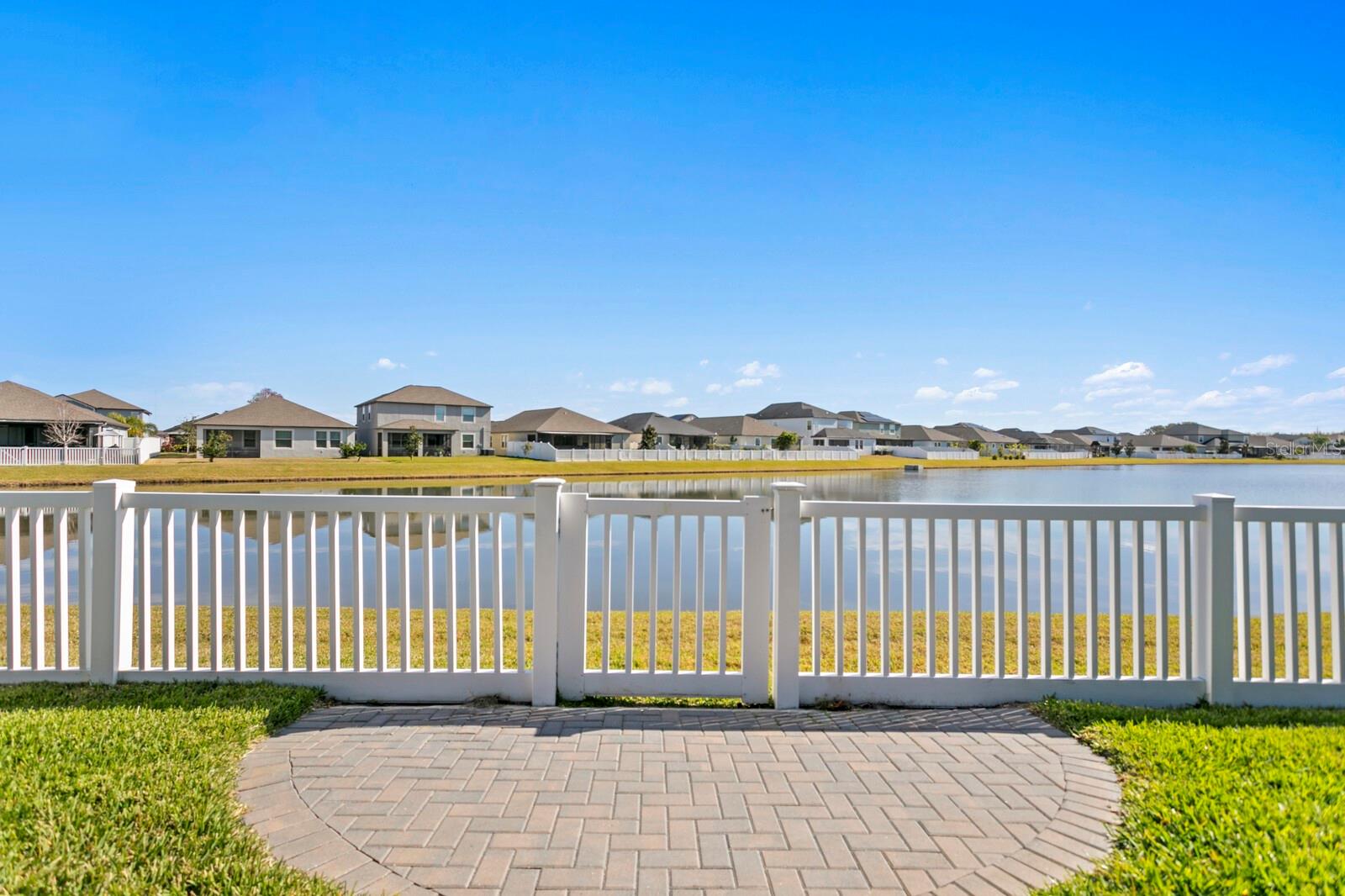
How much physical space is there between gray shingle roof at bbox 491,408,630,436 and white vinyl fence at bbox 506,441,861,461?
2.38 m

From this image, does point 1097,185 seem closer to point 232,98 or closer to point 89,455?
point 232,98

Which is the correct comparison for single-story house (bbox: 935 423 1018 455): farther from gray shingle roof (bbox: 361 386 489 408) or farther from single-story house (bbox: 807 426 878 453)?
gray shingle roof (bbox: 361 386 489 408)

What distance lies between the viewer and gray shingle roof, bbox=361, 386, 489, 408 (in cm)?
5375

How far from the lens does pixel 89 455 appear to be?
111 ft

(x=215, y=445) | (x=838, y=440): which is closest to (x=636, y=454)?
(x=215, y=445)

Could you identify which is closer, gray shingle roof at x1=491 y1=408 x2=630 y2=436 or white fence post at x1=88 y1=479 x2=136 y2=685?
white fence post at x1=88 y1=479 x2=136 y2=685

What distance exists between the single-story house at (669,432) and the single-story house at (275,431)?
88.2 feet

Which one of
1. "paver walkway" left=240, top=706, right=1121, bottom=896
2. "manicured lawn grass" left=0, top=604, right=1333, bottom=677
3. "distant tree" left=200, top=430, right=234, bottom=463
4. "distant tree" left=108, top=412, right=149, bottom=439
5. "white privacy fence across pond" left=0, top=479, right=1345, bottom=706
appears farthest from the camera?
"distant tree" left=108, top=412, right=149, bottom=439

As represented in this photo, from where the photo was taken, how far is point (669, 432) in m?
67.1

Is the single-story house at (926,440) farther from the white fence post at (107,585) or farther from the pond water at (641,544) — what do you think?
the white fence post at (107,585)

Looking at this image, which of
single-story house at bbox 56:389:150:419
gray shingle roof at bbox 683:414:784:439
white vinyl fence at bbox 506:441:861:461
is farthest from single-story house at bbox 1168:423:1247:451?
single-story house at bbox 56:389:150:419

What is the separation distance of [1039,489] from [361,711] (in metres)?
30.2

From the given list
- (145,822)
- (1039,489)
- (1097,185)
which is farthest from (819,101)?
(1039,489)

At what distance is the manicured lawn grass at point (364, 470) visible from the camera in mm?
28234
